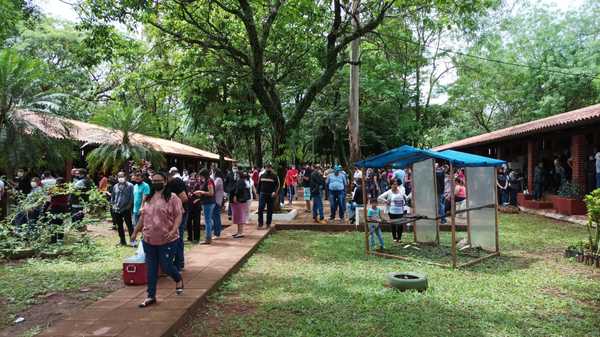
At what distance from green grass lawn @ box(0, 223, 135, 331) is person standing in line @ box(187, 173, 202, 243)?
128cm

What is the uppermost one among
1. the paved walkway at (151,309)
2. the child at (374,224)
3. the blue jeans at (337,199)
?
the blue jeans at (337,199)

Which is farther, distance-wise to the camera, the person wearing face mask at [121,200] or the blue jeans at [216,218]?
the blue jeans at [216,218]

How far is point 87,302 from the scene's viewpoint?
538 cm

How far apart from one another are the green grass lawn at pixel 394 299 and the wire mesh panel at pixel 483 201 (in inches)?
20.8

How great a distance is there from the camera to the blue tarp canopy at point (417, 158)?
750 centimetres

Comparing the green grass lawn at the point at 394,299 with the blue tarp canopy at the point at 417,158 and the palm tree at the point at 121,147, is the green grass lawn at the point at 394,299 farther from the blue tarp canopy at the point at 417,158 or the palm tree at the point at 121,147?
the palm tree at the point at 121,147

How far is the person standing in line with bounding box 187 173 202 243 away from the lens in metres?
8.89

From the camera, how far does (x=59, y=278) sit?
21.6 feet

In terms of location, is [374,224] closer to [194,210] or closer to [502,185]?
[194,210]

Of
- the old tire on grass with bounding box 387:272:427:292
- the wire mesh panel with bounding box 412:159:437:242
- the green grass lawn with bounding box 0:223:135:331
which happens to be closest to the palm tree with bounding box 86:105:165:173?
the green grass lawn with bounding box 0:223:135:331

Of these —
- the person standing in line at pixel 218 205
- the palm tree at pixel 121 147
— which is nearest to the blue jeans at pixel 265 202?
the person standing in line at pixel 218 205

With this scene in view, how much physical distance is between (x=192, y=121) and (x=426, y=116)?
51.7 ft

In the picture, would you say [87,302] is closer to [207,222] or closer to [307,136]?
[207,222]

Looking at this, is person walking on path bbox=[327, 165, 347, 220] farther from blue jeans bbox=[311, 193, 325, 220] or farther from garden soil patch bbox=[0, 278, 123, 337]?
garden soil patch bbox=[0, 278, 123, 337]
